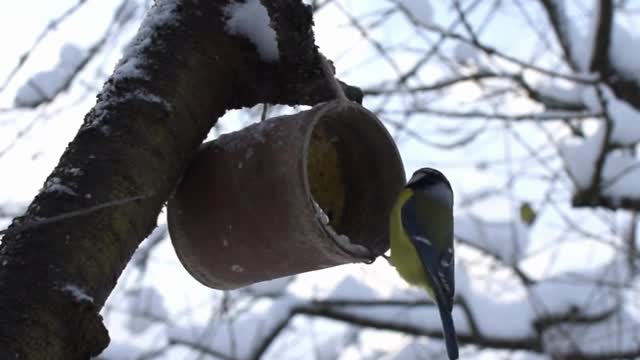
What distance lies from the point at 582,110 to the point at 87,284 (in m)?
4.19

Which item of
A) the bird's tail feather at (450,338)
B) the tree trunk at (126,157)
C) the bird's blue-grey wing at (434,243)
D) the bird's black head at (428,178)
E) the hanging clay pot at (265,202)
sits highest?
the tree trunk at (126,157)

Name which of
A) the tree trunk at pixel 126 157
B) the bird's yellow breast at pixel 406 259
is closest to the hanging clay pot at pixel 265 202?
the tree trunk at pixel 126 157

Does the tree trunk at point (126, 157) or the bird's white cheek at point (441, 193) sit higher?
the tree trunk at point (126, 157)

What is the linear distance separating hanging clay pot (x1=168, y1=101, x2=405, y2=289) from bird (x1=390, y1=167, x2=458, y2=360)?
1.31ft

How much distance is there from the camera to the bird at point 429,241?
242 centimetres

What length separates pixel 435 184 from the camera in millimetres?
2566

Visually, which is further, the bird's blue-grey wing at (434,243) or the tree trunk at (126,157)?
the bird's blue-grey wing at (434,243)

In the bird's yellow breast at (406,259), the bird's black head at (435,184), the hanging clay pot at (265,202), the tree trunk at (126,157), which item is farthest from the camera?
the bird's black head at (435,184)

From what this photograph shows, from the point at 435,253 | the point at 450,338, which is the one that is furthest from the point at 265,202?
the point at 435,253

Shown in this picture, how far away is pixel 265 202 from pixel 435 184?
940 mm

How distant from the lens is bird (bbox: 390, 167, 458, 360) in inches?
95.4

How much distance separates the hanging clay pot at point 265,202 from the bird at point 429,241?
1.31 feet

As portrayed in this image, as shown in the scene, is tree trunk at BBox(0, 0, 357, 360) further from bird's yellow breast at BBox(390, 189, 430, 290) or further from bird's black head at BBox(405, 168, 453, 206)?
bird's black head at BBox(405, 168, 453, 206)

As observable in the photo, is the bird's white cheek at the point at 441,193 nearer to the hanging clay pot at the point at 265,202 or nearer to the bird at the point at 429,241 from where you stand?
the bird at the point at 429,241
